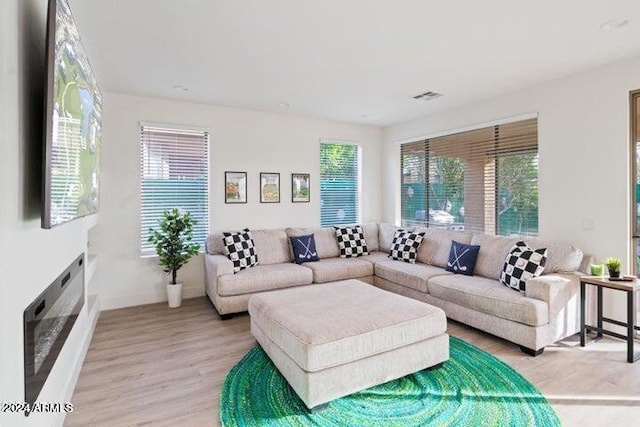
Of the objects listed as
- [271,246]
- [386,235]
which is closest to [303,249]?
[271,246]

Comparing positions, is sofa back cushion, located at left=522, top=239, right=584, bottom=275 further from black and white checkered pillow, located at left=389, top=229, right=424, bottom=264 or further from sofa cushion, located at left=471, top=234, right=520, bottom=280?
black and white checkered pillow, located at left=389, top=229, right=424, bottom=264

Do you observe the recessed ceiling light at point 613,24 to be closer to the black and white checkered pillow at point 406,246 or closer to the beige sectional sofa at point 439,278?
the beige sectional sofa at point 439,278

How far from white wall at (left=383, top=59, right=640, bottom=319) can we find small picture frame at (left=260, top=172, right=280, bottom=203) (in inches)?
123

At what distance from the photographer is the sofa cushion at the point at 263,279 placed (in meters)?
3.69

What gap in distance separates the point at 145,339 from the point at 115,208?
1.72 m

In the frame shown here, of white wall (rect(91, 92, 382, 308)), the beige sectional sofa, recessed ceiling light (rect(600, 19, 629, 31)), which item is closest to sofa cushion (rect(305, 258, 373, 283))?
the beige sectional sofa

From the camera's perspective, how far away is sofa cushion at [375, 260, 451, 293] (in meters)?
3.83

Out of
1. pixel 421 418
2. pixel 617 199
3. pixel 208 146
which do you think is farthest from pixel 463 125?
pixel 421 418

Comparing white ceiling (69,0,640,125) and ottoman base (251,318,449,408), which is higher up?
white ceiling (69,0,640,125)

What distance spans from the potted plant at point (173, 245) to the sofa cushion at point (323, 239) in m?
1.34

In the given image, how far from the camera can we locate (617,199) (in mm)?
3123

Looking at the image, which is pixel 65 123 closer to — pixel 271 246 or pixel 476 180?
pixel 271 246

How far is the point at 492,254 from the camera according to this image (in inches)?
145

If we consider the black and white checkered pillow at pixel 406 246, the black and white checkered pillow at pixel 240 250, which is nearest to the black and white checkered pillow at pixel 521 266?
the black and white checkered pillow at pixel 406 246
